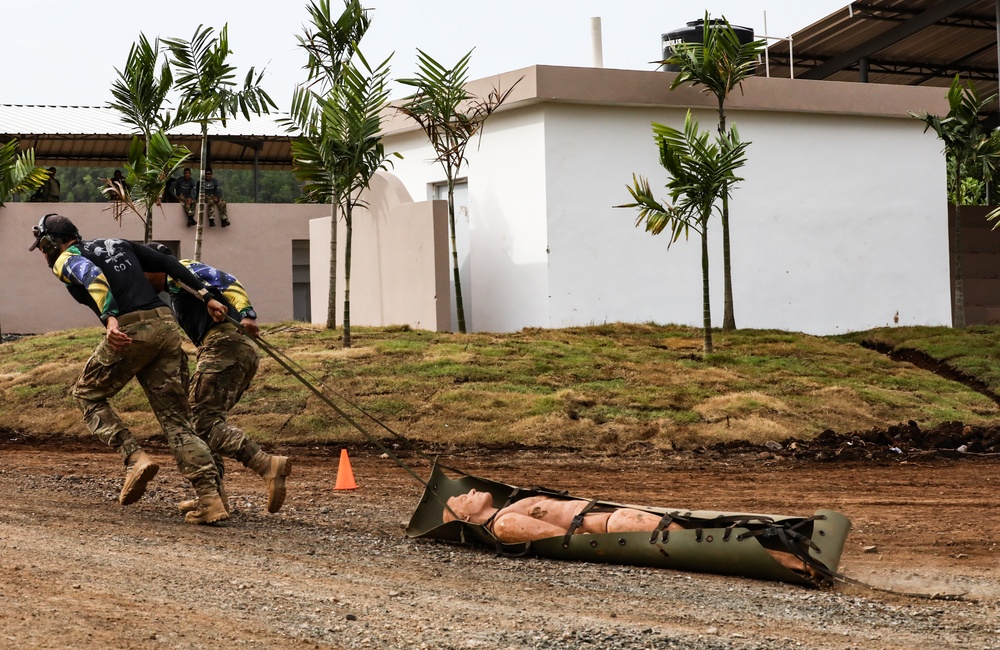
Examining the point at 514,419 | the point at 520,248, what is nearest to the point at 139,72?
the point at 520,248

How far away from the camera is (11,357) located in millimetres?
17844

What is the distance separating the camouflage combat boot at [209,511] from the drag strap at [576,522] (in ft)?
7.72

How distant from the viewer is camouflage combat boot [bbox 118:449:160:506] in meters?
7.55

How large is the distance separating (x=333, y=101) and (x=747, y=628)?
42.7 ft

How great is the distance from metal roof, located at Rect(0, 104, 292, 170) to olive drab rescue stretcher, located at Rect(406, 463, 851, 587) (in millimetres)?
22622

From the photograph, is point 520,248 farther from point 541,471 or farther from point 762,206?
point 541,471

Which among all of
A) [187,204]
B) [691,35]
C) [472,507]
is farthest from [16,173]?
[472,507]

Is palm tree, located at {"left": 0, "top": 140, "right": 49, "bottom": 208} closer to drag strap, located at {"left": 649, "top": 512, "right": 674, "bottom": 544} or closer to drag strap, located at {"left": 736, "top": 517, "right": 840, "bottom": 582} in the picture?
drag strap, located at {"left": 649, "top": 512, "right": 674, "bottom": 544}

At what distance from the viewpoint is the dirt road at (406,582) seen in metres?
5.05

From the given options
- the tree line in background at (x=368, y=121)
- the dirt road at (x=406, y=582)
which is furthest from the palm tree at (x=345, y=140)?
the dirt road at (x=406, y=582)

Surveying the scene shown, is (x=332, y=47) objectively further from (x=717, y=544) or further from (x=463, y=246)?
(x=717, y=544)

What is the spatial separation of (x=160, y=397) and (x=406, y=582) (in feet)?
8.16

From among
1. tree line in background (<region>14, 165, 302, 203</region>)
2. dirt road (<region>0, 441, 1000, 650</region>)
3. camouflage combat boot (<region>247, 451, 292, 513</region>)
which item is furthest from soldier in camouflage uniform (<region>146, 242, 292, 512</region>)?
tree line in background (<region>14, 165, 302, 203</region>)

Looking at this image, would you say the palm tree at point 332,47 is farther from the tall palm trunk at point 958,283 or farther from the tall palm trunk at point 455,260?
the tall palm trunk at point 958,283
